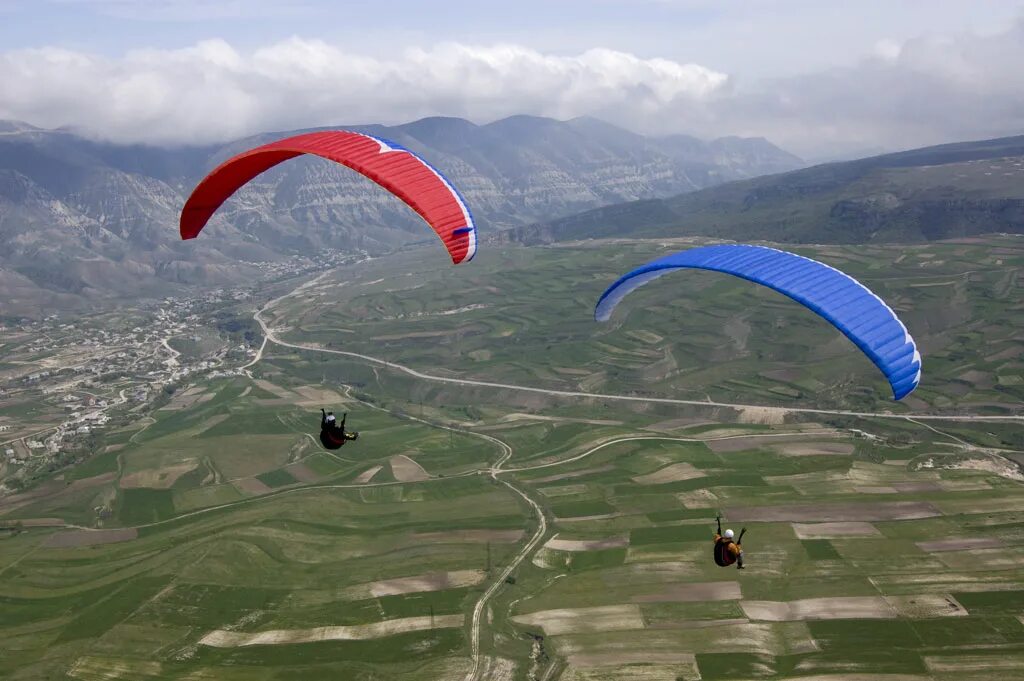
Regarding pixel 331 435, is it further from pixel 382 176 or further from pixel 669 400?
pixel 669 400

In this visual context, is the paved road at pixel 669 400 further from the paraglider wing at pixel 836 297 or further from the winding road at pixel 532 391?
the paraglider wing at pixel 836 297

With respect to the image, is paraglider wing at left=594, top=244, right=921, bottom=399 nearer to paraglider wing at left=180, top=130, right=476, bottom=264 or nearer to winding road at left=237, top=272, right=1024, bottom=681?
paraglider wing at left=180, top=130, right=476, bottom=264

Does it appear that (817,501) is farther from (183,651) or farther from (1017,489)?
(183,651)

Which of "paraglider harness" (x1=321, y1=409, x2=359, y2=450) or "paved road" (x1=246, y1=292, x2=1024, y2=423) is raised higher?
"paraglider harness" (x1=321, y1=409, x2=359, y2=450)

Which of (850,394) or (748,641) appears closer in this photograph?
(748,641)

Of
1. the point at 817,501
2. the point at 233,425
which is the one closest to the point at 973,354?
the point at 817,501

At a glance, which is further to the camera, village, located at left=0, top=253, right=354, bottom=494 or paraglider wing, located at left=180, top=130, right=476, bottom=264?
village, located at left=0, top=253, right=354, bottom=494

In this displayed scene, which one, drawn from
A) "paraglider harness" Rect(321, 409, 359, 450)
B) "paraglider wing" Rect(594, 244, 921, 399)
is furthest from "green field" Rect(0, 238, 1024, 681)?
"paraglider wing" Rect(594, 244, 921, 399)
